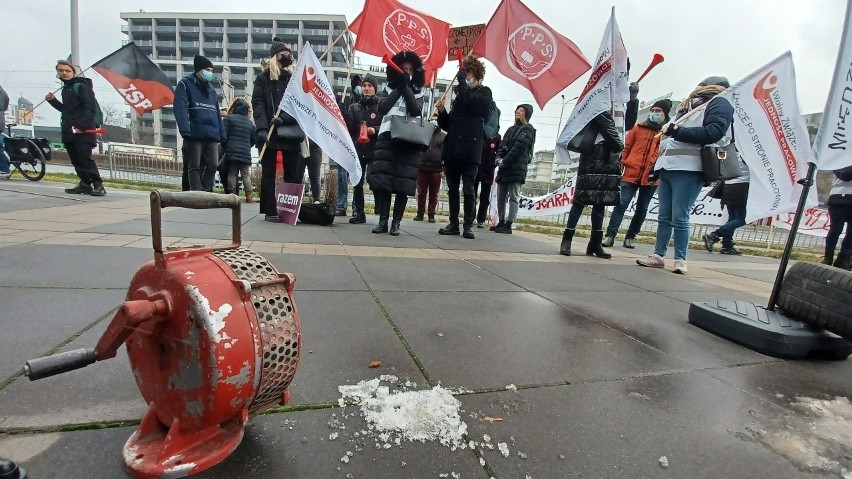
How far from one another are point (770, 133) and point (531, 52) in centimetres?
338

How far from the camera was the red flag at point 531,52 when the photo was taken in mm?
5988

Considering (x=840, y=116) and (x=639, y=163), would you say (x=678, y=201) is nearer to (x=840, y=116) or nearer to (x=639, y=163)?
(x=840, y=116)

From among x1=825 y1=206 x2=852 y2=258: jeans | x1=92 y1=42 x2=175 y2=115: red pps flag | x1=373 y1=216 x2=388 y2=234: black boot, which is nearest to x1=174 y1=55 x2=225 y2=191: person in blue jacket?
x1=92 y1=42 x2=175 y2=115: red pps flag

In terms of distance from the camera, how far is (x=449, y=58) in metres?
8.04

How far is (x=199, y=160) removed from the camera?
627 cm

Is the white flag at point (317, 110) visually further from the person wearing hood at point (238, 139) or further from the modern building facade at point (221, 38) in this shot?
the modern building facade at point (221, 38)

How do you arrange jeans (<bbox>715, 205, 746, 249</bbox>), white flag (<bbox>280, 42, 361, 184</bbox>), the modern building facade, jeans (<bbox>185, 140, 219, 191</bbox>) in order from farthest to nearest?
the modern building facade, jeans (<bbox>715, 205, 746, 249</bbox>), jeans (<bbox>185, 140, 219, 191</bbox>), white flag (<bbox>280, 42, 361, 184</bbox>)

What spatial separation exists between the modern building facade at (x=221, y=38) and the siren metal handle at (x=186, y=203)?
78.0 m

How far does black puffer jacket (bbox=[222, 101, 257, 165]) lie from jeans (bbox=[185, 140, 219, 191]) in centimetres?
119

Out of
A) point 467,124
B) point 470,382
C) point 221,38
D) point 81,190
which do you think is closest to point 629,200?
point 467,124

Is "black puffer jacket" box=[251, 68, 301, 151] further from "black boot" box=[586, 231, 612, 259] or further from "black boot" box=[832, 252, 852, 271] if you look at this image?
"black boot" box=[832, 252, 852, 271]

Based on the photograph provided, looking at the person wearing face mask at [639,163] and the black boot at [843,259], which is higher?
the person wearing face mask at [639,163]

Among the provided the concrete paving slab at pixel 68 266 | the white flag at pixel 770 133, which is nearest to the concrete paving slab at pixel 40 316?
the concrete paving slab at pixel 68 266

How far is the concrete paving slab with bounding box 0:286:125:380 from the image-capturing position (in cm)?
147
